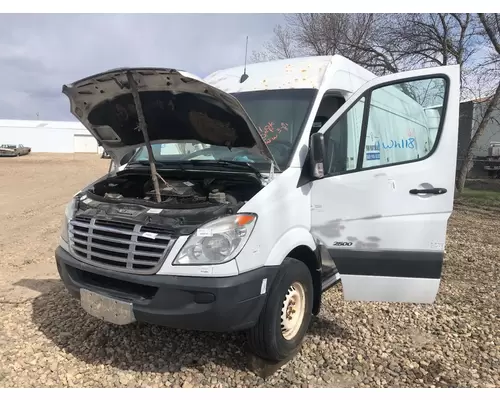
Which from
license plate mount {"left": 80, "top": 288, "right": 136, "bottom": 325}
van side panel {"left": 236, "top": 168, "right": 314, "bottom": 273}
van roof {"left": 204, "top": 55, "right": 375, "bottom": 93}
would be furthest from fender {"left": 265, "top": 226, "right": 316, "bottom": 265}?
van roof {"left": 204, "top": 55, "right": 375, "bottom": 93}

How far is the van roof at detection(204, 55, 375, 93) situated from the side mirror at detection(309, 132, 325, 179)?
77 centimetres

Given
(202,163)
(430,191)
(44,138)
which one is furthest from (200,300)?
(44,138)

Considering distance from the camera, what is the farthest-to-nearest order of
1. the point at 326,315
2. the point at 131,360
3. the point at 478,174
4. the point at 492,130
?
the point at 492,130
the point at 478,174
the point at 326,315
the point at 131,360

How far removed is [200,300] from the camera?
2947mm

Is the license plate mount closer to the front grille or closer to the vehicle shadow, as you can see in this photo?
the front grille

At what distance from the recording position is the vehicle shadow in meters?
3.58

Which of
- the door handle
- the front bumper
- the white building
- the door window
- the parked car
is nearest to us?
the front bumper

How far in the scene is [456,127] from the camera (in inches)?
144

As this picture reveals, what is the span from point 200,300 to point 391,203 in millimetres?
1823

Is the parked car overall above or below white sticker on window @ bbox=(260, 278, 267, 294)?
below

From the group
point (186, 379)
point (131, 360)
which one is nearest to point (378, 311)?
point (186, 379)

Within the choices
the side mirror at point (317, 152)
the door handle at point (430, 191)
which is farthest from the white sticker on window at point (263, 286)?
the door handle at point (430, 191)

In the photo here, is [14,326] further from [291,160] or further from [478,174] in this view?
[478,174]

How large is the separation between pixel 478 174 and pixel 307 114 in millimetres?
19460
